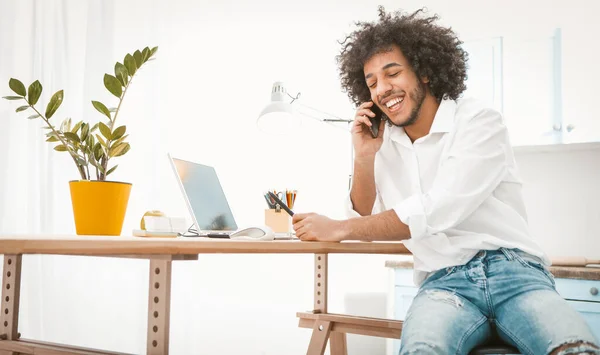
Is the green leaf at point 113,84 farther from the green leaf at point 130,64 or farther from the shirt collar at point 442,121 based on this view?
the shirt collar at point 442,121

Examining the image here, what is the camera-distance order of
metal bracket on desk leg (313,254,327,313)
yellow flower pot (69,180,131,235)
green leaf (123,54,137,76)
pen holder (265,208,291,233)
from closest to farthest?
yellow flower pot (69,180,131,235) < green leaf (123,54,137,76) < pen holder (265,208,291,233) < metal bracket on desk leg (313,254,327,313)

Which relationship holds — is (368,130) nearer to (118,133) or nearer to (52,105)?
(118,133)

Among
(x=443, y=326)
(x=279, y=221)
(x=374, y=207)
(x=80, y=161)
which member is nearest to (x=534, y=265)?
(x=443, y=326)

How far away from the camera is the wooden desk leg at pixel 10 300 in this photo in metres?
1.27

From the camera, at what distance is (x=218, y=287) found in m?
3.10

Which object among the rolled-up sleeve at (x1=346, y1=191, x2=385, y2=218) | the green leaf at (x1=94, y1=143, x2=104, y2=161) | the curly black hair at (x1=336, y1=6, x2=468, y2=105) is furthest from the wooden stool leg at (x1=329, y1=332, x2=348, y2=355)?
Answer: the green leaf at (x1=94, y1=143, x2=104, y2=161)

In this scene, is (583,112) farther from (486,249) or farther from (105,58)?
(105,58)

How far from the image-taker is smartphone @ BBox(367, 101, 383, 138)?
1717mm

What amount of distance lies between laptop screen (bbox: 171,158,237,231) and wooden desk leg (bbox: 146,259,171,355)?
732mm

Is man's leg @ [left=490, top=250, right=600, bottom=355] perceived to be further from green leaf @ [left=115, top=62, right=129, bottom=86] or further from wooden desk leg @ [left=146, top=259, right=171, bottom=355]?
green leaf @ [left=115, top=62, right=129, bottom=86]

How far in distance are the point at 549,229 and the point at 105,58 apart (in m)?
2.43

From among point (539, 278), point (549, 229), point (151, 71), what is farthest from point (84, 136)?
point (549, 229)

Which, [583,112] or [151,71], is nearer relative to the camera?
[583,112]

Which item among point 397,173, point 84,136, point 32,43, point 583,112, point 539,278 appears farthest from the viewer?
point 32,43
